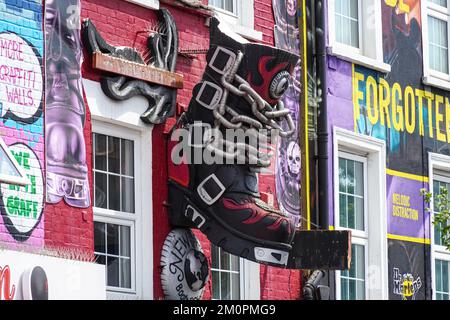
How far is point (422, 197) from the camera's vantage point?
21.5m

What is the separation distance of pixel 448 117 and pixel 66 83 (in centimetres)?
787

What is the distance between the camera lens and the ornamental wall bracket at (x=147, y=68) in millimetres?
16266

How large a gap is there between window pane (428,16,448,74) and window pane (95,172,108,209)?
7138 millimetres

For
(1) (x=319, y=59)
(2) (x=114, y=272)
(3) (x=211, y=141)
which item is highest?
(1) (x=319, y=59)

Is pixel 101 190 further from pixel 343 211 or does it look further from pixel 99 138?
pixel 343 211

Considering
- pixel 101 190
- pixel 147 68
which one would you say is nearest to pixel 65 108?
pixel 101 190

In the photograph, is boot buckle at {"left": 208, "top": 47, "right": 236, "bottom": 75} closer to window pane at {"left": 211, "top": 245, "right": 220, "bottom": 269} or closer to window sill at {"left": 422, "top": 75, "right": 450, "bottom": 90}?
window pane at {"left": 211, "top": 245, "right": 220, "bottom": 269}

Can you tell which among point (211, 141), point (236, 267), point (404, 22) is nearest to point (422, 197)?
point (404, 22)

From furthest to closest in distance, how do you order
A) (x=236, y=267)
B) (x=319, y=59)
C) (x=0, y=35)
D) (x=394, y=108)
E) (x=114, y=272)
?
(x=394, y=108), (x=319, y=59), (x=236, y=267), (x=114, y=272), (x=0, y=35)

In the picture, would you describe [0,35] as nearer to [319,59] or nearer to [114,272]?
[114,272]

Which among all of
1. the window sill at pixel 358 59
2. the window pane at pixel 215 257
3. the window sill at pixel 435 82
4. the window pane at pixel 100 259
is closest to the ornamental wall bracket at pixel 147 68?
the window pane at pixel 100 259

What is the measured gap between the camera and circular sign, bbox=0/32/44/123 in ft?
49.3

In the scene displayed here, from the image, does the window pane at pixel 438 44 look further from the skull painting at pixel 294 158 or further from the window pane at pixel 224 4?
the window pane at pixel 224 4

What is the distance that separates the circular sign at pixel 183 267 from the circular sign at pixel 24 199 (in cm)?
208
